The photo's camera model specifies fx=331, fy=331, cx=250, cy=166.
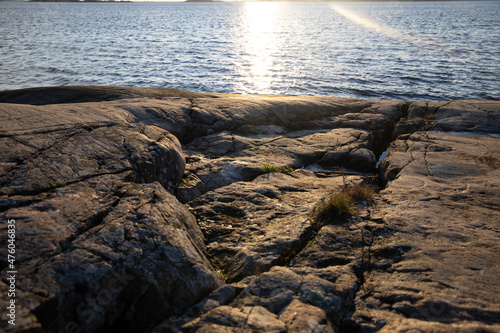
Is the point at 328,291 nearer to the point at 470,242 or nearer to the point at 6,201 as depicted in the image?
the point at 470,242

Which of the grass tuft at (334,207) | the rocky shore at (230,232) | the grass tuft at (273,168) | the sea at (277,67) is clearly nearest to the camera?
the rocky shore at (230,232)

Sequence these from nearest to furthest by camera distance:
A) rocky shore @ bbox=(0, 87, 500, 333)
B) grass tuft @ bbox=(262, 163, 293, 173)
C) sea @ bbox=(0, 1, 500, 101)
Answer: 1. rocky shore @ bbox=(0, 87, 500, 333)
2. grass tuft @ bbox=(262, 163, 293, 173)
3. sea @ bbox=(0, 1, 500, 101)

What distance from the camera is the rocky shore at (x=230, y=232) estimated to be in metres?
2.97

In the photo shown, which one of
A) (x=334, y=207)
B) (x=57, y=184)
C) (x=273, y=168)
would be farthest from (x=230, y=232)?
(x=57, y=184)

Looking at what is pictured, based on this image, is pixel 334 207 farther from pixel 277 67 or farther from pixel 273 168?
pixel 277 67

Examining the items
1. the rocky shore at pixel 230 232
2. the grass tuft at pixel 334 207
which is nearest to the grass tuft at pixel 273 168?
the rocky shore at pixel 230 232

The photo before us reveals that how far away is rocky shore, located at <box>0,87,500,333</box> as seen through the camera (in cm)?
297

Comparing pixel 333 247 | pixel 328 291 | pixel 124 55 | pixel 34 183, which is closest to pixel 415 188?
pixel 333 247

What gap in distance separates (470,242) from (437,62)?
75.2 feet

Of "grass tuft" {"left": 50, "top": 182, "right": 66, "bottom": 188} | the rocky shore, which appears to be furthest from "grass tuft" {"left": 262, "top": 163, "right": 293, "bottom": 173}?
"grass tuft" {"left": 50, "top": 182, "right": 66, "bottom": 188}

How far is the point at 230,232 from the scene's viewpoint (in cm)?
468

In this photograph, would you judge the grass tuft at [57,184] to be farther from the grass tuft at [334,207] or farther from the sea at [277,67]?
the sea at [277,67]

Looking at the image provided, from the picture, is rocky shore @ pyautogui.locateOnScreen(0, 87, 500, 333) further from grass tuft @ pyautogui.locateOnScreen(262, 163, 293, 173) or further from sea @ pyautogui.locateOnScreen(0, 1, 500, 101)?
sea @ pyautogui.locateOnScreen(0, 1, 500, 101)

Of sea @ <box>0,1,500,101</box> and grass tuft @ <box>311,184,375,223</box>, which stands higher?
sea @ <box>0,1,500,101</box>
